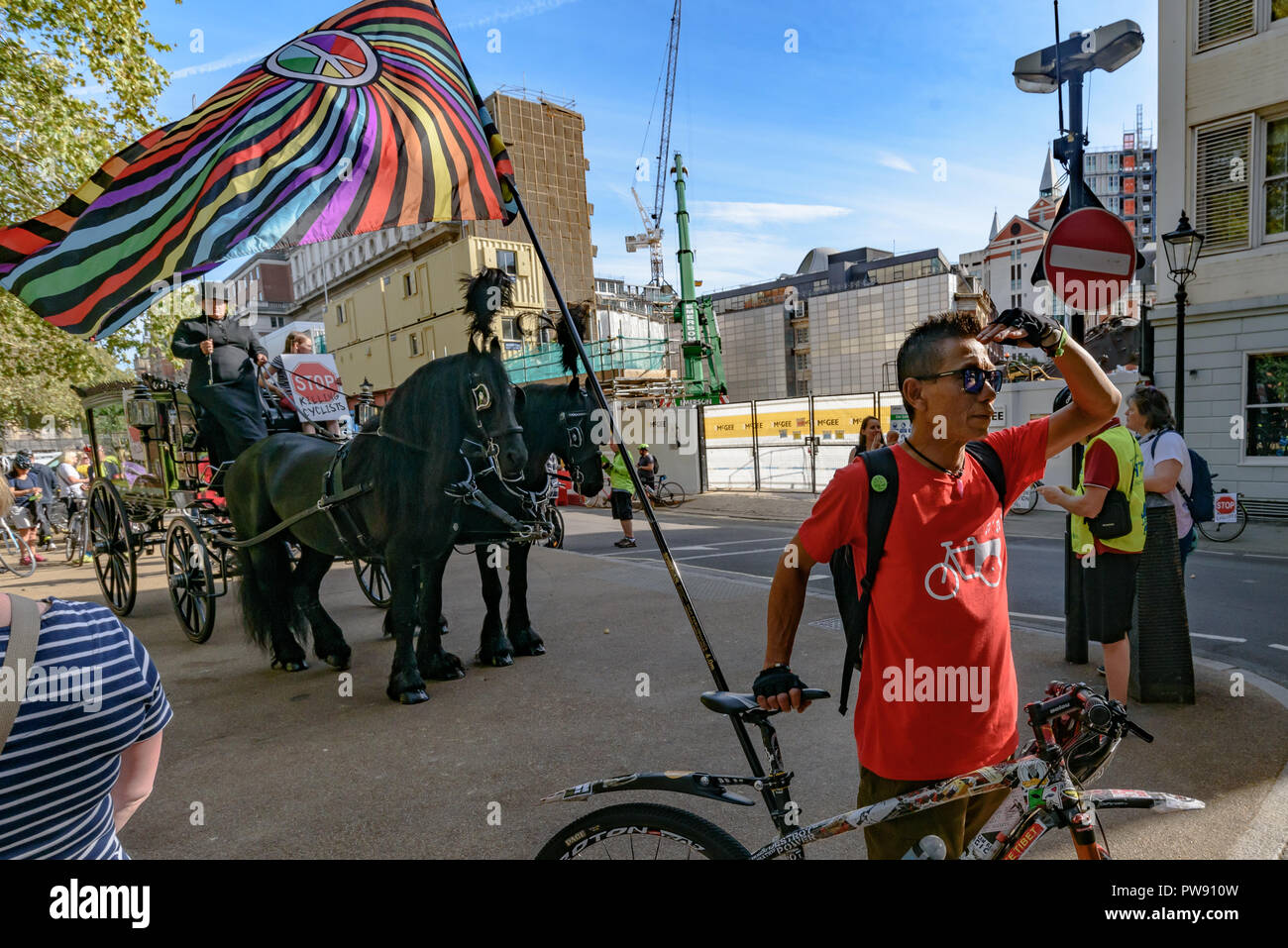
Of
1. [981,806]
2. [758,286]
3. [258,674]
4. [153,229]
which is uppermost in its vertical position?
[758,286]

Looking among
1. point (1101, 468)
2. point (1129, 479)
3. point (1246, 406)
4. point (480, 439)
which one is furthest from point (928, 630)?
point (1246, 406)

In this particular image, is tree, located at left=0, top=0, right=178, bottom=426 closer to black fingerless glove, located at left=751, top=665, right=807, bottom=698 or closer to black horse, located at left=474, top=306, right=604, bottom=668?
black horse, located at left=474, top=306, right=604, bottom=668

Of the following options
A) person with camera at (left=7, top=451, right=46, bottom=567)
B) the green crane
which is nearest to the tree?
person with camera at (left=7, top=451, right=46, bottom=567)

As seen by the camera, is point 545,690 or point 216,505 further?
point 216,505

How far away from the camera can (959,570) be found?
188 cm

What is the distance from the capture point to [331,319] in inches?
1425

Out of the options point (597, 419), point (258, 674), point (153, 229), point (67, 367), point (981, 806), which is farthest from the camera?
point (67, 367)

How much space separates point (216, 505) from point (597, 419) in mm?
4346

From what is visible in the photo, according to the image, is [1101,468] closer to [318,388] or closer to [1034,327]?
[1034,327]

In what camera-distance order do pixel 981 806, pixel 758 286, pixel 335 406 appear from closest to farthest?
1. pixel 981 806
2. pixel 335 406
3. pixel 758 286

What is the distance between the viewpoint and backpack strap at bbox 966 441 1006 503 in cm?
204
